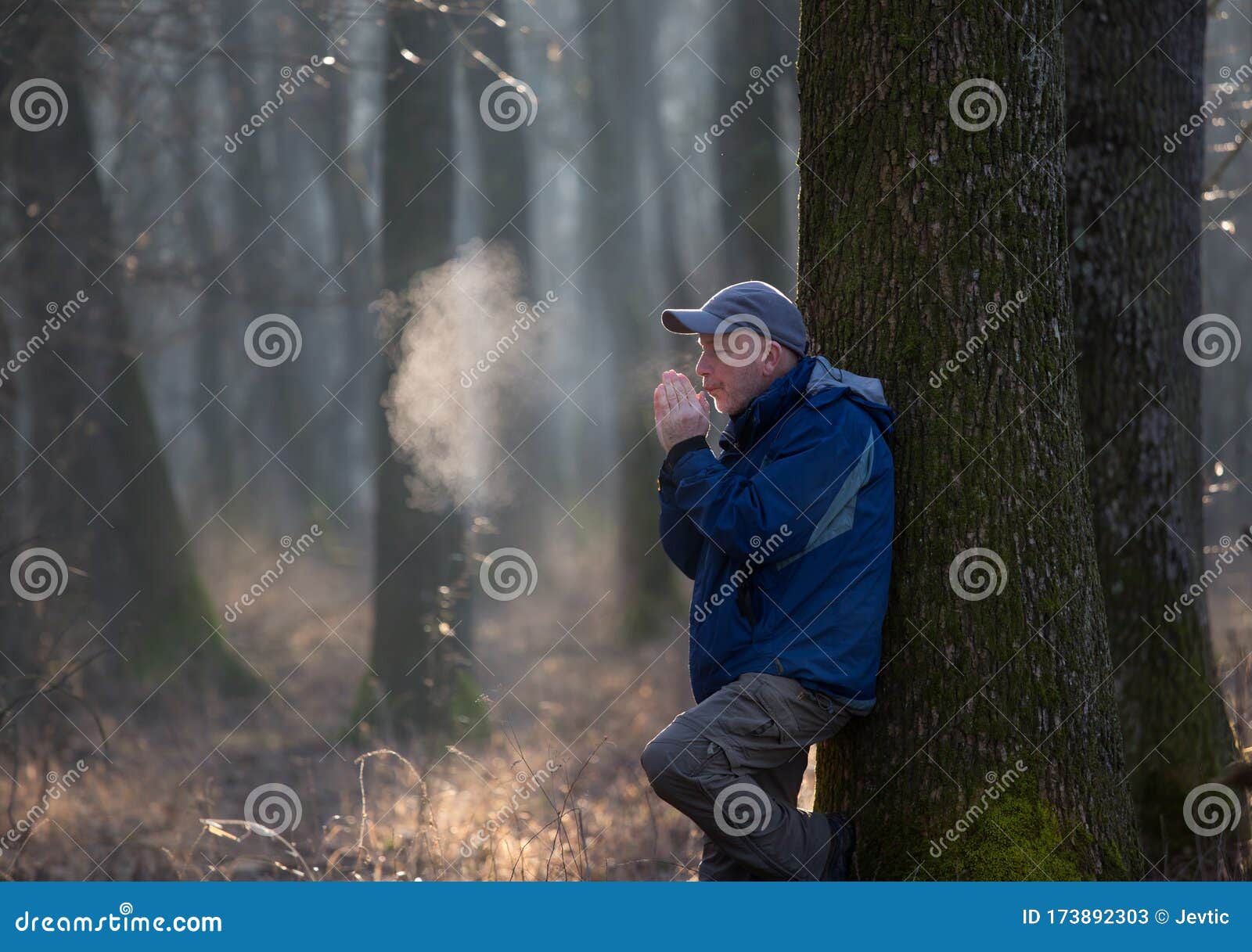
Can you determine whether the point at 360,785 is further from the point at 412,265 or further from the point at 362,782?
the point at 412,265

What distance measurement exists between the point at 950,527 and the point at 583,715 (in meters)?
7.08

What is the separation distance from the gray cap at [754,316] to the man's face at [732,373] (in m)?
0.04

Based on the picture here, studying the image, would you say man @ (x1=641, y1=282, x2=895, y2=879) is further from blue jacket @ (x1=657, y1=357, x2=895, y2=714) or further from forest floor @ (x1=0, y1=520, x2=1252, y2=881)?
forest floor @ (x1=0, y1=520, x2=1252, y2=881)

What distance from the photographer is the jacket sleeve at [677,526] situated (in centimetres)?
347

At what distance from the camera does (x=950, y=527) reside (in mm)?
3527

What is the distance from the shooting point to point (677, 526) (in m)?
3.66

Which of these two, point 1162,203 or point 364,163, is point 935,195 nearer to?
point 1162,203

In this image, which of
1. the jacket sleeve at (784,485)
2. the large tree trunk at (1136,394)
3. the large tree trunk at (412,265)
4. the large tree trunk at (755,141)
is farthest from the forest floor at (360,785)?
the large tree trunk at (755,141)

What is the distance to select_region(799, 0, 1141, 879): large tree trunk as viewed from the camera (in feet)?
11.4

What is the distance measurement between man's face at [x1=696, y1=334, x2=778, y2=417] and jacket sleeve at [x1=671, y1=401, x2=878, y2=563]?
0.22 m

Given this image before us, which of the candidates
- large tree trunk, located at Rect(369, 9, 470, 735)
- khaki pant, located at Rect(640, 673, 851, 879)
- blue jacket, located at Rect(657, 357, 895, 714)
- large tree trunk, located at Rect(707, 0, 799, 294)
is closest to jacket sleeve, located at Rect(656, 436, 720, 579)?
blue jacket, located at Rect(657, 357, 895, 714)

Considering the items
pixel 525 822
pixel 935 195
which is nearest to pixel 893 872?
pixel 935 195

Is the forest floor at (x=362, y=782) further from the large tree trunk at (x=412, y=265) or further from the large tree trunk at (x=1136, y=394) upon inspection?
the large tree trunk at (x=412, y=265)

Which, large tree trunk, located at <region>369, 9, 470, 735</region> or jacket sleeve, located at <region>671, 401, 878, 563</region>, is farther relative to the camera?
large tree trunk, located at <region>369, 9, 470, 735</region>
